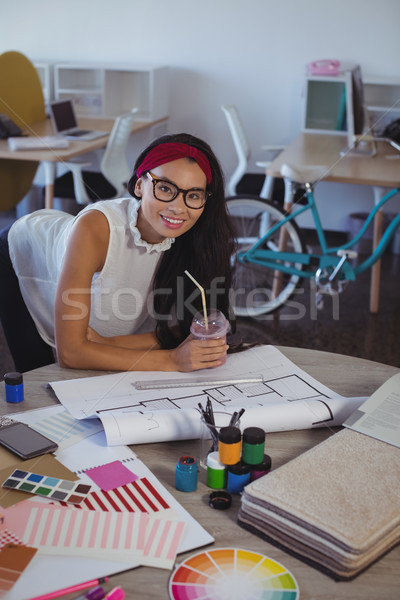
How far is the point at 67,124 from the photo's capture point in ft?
14.2

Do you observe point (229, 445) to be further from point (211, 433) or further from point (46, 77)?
point (46, 77)

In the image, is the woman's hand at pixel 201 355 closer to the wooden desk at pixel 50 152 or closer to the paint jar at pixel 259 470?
the paint jar at pixel 259 470

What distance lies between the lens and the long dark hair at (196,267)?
169 centimetres

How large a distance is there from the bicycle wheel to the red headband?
1.76 metres

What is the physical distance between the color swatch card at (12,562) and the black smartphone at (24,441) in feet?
0.73

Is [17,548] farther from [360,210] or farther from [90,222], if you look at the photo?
[360,210]

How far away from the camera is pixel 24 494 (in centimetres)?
105

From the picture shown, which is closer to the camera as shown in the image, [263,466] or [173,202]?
[263,466]

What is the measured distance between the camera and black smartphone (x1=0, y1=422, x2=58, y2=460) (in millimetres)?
1148

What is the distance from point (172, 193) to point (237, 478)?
73cm

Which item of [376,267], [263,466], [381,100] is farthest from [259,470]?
[381,100]

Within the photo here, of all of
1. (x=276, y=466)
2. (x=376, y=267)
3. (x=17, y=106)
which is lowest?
(x=376, y=267)

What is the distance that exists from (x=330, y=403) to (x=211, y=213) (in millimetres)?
601

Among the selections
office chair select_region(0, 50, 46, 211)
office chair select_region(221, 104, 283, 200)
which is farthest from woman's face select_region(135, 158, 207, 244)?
office chair select_region(0, 50, 46, 211)
